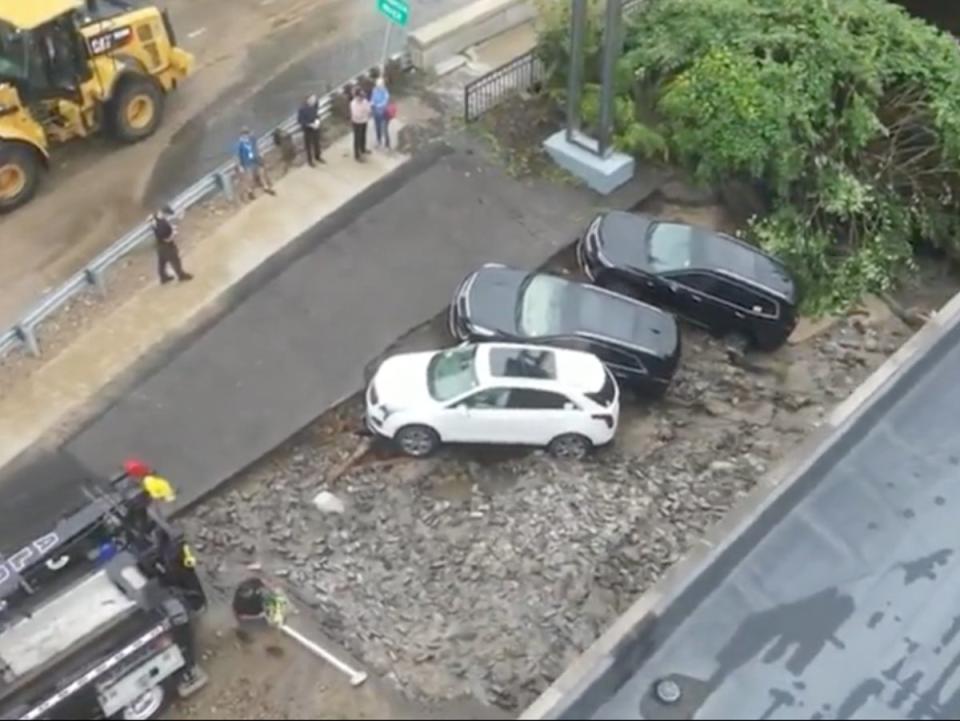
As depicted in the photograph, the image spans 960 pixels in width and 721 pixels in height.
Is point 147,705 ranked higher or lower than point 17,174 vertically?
lower

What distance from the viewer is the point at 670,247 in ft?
66.1

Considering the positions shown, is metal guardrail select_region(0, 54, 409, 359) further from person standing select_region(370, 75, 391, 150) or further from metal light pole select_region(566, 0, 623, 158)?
metal light pole select_region(566, 0, 623, 158)

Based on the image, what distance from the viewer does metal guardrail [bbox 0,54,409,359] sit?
19.1m

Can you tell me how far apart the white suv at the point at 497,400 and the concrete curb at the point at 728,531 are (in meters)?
4.39

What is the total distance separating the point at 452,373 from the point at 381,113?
6.31 metres

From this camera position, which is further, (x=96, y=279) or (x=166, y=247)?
(x=96, y=279)

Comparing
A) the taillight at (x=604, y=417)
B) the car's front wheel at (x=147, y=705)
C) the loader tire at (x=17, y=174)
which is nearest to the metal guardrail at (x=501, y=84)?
the loader tire at (x=17, y=174)

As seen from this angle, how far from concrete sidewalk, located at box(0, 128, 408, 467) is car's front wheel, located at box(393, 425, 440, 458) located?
3828 millimetres

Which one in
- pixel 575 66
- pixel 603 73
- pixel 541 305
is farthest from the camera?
pixel 575 66

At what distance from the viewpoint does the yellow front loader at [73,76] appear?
71.1 feet

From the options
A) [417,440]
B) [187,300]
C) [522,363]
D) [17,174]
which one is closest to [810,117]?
[522,363]

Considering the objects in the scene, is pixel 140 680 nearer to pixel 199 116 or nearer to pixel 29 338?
pixel 29 338

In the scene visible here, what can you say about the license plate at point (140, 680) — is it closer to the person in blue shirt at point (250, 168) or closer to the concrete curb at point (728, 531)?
the concrete curb at point (728, 531)

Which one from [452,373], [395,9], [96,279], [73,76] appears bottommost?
[96,279]
